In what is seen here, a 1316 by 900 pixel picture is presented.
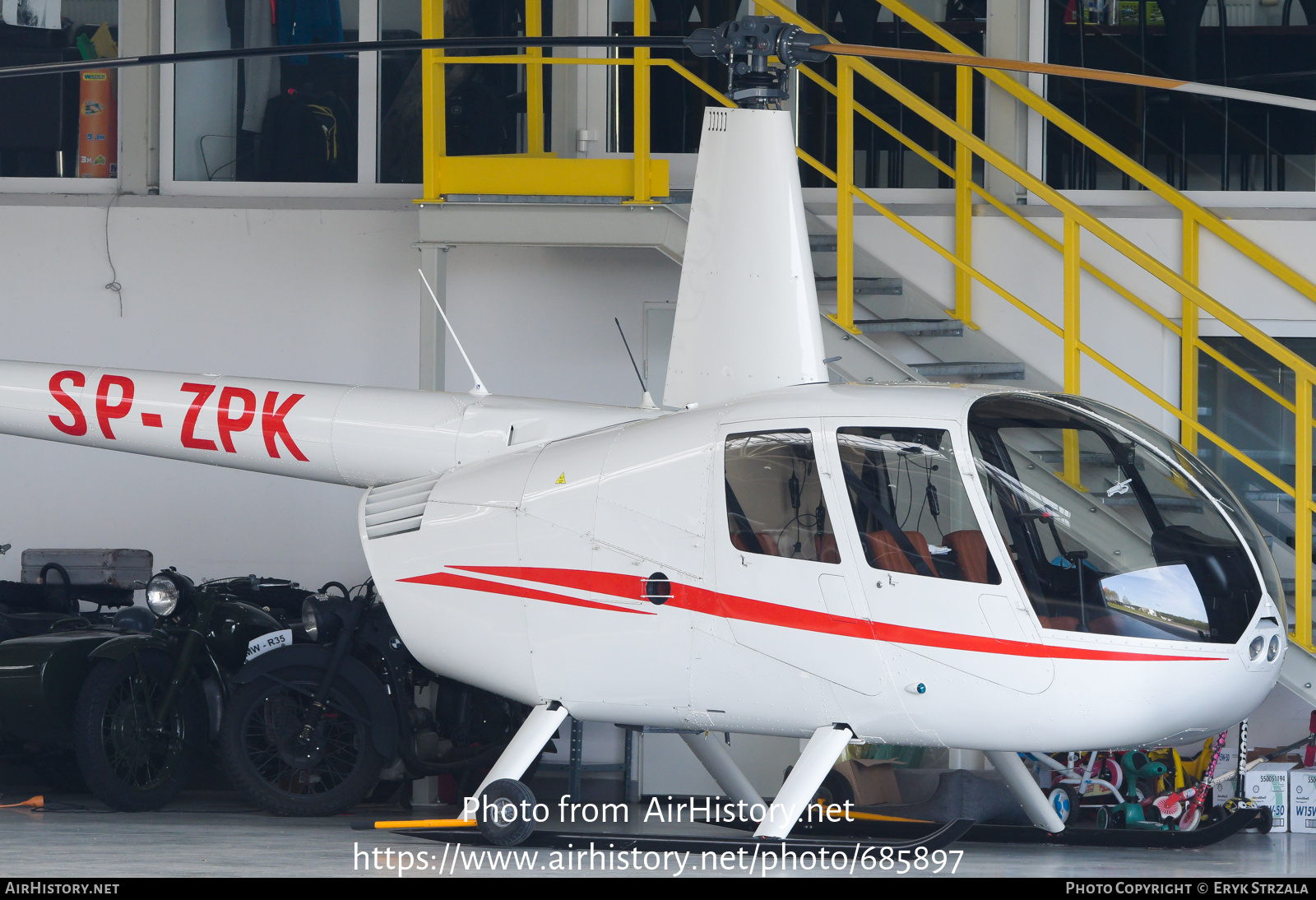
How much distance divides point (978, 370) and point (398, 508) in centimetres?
303

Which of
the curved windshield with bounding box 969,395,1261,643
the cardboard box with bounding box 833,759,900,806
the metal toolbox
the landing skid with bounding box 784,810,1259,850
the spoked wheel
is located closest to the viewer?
the curved windshield with bounding box 969,395,1261,643

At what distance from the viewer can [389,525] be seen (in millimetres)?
5695

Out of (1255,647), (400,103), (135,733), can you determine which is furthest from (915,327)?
(135,733)

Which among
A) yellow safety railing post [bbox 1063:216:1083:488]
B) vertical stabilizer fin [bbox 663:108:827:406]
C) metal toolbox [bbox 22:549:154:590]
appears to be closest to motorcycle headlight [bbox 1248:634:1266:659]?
yellow safety railing post [bbox 1063:216:1083:488]

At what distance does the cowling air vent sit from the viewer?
566 centimetres

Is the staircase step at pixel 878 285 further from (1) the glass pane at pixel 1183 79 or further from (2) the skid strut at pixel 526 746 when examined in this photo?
(2) the skid strut at pixel 526 746

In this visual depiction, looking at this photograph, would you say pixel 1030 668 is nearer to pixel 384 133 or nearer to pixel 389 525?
pixel 389 525

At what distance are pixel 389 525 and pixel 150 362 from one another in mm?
3713

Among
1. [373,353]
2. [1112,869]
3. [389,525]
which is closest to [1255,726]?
[1112,869]

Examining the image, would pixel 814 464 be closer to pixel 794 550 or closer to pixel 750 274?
pixel 794 550

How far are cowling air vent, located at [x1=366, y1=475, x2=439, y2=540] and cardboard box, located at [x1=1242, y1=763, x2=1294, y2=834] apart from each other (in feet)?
12.1

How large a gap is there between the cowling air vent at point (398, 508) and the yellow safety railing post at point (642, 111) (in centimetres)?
196

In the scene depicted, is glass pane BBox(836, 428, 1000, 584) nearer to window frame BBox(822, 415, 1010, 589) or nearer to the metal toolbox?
window frame BBox(822, 415, 1010, 589)

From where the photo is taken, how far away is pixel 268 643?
256 inches
